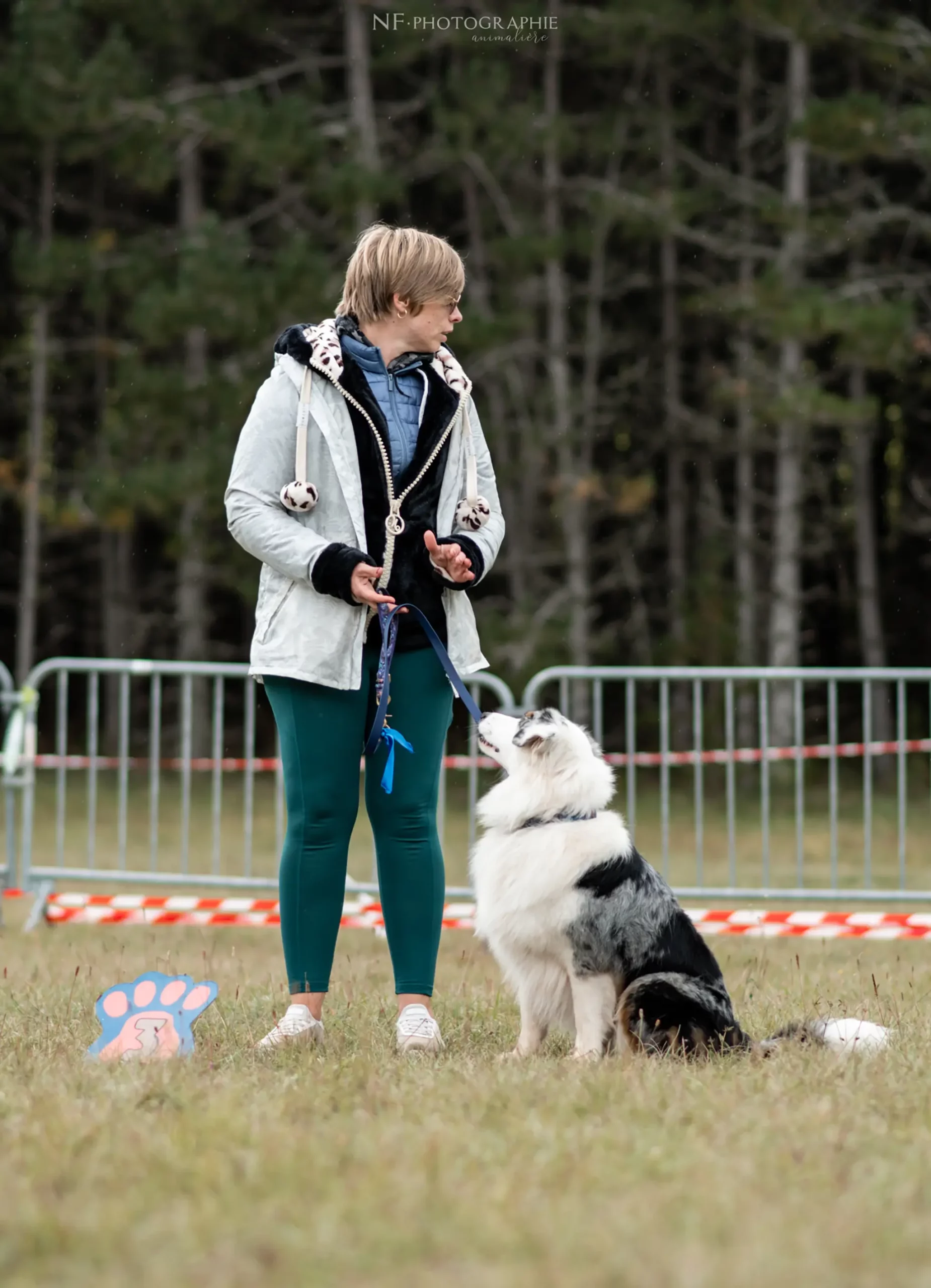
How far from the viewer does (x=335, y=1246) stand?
2.56 m

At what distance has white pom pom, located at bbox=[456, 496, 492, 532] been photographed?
4547 millimetres

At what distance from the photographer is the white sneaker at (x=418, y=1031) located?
438 centimetres

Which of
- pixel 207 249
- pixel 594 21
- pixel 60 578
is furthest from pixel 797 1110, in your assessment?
pixel 60 578

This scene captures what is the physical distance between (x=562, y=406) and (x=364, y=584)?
1309 centimetres

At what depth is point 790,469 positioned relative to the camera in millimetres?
15898

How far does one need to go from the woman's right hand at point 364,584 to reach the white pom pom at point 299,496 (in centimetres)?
24

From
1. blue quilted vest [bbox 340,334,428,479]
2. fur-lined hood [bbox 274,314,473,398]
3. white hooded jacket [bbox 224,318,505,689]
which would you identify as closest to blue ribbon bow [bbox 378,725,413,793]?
white hooded jacket [bbox 224,318,505,689]

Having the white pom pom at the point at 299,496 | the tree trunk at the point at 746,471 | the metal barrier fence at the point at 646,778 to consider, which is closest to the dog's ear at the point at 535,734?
the white pom pom at the point at 299,496

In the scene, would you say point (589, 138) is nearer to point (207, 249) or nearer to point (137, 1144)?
point (207, 249)

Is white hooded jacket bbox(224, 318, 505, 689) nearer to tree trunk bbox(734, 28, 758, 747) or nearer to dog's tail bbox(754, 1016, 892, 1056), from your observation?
dog's tail bbox(754, 1016, 892, 1056)

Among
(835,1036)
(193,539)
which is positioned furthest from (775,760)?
(835,1036)

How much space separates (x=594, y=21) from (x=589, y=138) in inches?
48.2

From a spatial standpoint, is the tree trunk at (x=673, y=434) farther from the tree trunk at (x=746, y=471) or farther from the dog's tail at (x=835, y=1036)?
the dog's tail at (x=835, y=1036)

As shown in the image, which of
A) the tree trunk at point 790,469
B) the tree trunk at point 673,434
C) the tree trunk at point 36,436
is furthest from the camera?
the tree trunk at point 36,436
